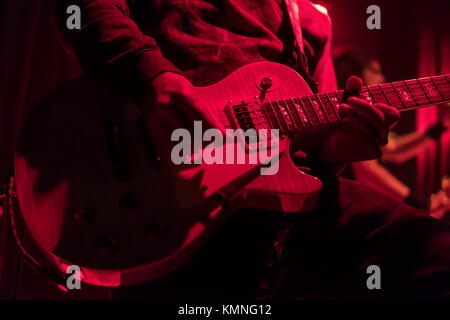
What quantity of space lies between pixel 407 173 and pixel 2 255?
2.23 meters

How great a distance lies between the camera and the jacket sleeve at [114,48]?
2.54 feet

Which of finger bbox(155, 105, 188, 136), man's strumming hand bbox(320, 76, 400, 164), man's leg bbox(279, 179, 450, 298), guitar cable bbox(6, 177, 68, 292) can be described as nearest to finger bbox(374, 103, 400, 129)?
man's strumming hand bbox(320, 76, 400, 164)

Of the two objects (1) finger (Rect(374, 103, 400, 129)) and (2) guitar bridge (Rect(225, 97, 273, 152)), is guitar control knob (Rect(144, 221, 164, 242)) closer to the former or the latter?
(2) guitar bridge (Rect(225, 97, 273, 152))

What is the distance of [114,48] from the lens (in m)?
0.80

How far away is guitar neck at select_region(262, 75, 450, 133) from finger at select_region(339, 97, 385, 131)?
0.14 ft

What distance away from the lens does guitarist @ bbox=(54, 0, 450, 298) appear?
789mm

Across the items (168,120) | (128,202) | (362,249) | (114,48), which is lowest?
(362,249)

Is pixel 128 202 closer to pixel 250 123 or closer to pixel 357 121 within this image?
pixel 250 123

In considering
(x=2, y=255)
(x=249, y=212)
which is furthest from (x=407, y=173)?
(x=2, y=255)

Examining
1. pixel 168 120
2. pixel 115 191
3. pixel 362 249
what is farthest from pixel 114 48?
pixel 362 249


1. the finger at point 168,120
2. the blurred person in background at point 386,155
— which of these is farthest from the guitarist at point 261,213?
the blurred person in background at point 386,155

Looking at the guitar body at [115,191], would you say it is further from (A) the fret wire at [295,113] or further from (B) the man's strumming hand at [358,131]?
(B) the man's strumming hand at [358,131]

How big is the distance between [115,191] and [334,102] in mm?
602

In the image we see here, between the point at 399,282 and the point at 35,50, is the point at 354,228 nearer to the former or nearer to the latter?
the point at 399,282
